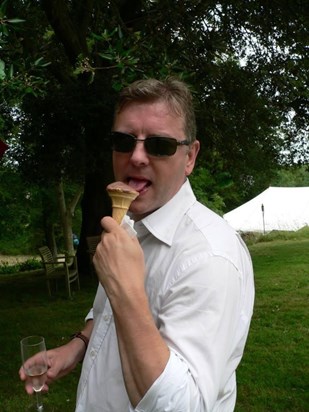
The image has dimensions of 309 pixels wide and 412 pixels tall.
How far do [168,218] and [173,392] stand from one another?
724 mm

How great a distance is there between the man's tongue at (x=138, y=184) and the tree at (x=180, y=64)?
442cm

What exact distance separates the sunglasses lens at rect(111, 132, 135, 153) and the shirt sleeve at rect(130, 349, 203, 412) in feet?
2.90

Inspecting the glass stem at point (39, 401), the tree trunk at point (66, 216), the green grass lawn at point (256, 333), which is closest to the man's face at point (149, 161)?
the glass stem at point (39, 401)

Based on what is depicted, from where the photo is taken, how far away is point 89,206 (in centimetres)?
1368

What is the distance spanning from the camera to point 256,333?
24.0 feet

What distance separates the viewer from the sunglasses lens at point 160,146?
1831mm

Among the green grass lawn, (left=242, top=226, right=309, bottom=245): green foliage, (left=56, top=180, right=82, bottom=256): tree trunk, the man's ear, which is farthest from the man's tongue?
(left=242, top=226, right=309, bottom=245): green foliage

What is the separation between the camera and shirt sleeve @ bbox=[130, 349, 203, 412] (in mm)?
1325

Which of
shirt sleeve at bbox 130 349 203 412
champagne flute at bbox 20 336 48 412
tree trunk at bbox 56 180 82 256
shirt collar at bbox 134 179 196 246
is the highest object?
shirt collar at bbox 134 179 196 246

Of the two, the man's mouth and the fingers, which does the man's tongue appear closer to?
the man's mouth

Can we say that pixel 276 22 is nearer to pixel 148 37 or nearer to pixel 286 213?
pixel 148 37

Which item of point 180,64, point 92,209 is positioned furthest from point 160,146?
point 92,209

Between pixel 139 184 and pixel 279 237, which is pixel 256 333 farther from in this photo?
pixel 279 237

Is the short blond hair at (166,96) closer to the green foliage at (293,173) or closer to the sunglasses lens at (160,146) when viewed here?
the sunglasses lens at (160,146)
